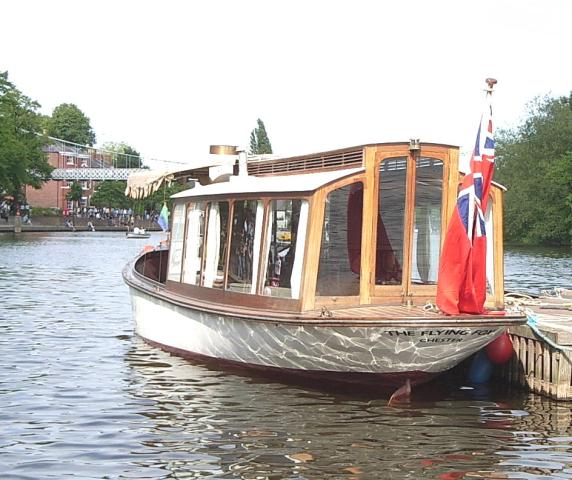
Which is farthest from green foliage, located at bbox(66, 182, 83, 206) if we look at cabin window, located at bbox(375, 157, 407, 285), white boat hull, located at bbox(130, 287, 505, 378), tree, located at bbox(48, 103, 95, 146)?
cabin window, located at bbox(375, 157, 407, 285)

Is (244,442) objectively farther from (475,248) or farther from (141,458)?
(475,248)

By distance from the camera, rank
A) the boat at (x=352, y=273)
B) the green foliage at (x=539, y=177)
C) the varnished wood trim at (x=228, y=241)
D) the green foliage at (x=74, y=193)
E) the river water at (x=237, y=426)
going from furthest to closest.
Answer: the green foliage at (x=74, y=193), the green foliage at (x=539, y=177), the varnished wood trim at (x=228, y=241), the boat at (x=352, y=273), the river water at (x=237, y=426)

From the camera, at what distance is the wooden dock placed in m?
12.7

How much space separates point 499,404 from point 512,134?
69372 mm

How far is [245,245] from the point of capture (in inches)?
561

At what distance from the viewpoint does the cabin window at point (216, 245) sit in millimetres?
14867

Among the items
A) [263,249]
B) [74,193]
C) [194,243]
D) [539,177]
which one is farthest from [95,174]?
[263,249]

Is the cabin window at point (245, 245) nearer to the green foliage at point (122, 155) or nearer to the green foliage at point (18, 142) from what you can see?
the green foliage at point (18, 142)

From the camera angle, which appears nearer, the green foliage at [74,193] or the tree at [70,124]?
the green foliage at [74,193]

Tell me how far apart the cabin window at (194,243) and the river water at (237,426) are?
1.44 metres

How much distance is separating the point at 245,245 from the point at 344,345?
266 cm

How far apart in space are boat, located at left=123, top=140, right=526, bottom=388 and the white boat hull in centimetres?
2

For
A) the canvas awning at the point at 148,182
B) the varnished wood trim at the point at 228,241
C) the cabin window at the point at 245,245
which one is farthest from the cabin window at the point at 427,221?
the canvas awning at the point at 148,182

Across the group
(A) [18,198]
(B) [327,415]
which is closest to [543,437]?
(B) [327,415]
